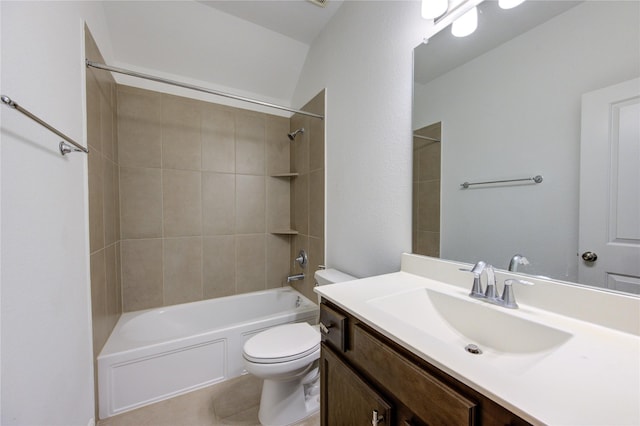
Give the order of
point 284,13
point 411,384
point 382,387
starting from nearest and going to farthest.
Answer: point 411,384, point 382,387, point 284,13

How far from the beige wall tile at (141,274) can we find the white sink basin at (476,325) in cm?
193

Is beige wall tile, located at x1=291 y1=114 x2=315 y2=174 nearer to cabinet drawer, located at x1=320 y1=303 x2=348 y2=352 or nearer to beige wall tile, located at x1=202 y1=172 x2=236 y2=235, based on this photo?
beige wall tile, located at x1=202 y1=172 x2=236 y2=235

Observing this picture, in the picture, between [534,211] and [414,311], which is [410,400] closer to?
[414,311]

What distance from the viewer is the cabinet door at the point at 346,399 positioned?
26.5 inches

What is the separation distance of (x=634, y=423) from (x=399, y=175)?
105cm

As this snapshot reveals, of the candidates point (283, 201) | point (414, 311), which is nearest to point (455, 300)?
point (414, 311)

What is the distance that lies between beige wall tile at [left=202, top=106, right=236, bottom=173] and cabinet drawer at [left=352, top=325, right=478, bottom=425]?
76.4 inches

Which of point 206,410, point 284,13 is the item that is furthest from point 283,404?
point 284,13

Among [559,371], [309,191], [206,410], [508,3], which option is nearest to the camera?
[559,371]

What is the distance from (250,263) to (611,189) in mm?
2323

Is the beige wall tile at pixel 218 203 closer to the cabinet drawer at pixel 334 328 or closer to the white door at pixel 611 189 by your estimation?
the cabinet drawer at pixel 334 328

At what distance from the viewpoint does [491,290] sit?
812mm

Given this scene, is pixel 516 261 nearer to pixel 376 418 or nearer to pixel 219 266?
pixel 376 418

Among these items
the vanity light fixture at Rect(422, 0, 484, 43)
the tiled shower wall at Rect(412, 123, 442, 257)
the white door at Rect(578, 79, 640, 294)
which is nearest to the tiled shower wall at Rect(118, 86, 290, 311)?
the tiled shower wall at Rect(412, 123, 442, 257)
